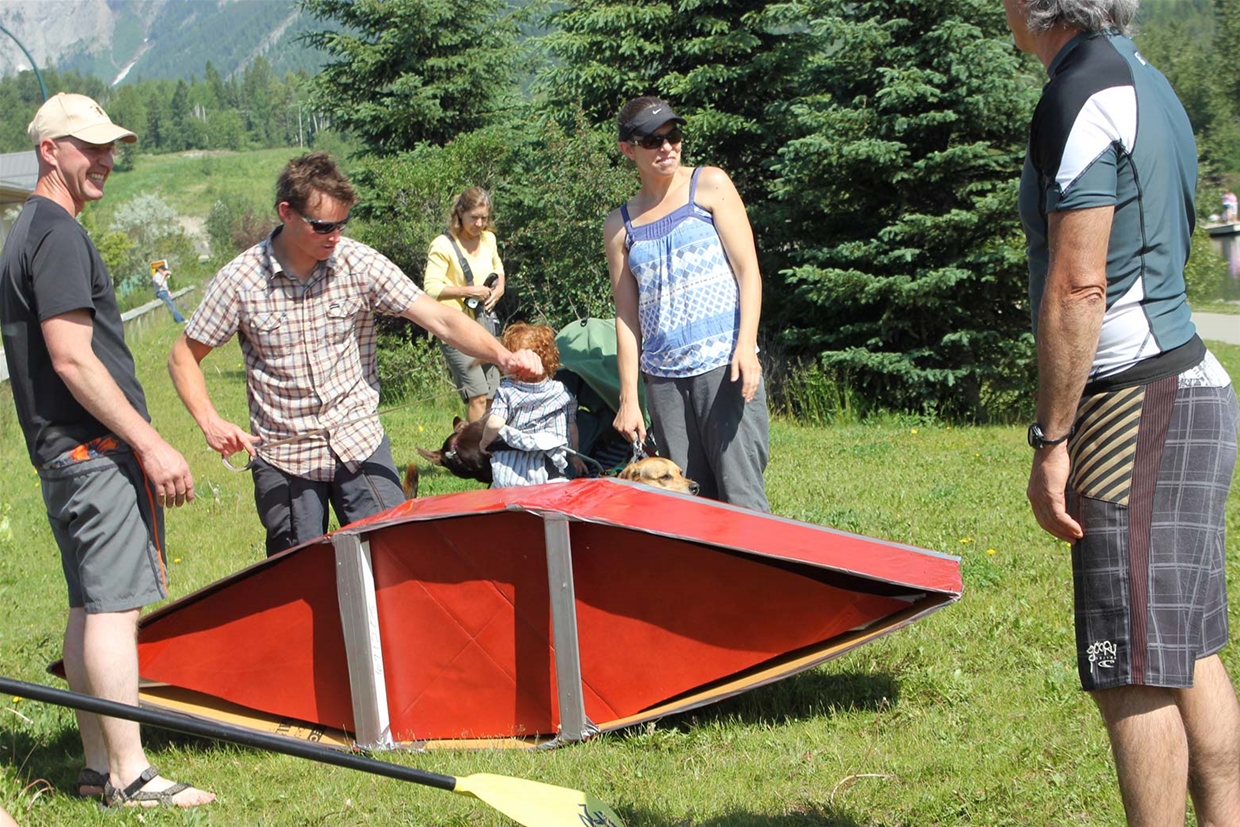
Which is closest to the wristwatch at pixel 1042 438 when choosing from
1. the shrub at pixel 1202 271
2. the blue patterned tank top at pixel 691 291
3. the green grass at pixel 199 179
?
the blue patterned tank top at pixel 691 291

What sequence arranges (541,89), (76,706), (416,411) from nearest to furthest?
1. (76,706)
2. (416,411)
3. (541,89)

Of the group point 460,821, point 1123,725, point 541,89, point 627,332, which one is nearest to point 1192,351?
point 1123,725

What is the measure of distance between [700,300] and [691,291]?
0.05 m

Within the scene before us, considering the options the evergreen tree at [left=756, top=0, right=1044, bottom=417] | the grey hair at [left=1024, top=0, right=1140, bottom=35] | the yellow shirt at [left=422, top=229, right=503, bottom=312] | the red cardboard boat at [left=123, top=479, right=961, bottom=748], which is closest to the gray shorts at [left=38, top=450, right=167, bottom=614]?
the red cardboard boat at [left=123, top=479, right=961, bottom=748]

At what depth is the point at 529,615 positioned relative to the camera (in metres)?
3.94

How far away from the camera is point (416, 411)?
12.3m

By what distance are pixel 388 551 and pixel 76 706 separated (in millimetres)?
1383

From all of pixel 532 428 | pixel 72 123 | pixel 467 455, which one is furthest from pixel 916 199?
pixel 72 123

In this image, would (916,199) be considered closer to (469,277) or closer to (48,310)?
(469,277)

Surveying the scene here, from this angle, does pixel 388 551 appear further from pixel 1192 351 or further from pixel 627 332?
pixel 1192 351

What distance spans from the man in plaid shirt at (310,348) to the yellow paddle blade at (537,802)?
1620 mm

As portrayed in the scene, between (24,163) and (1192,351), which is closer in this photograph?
(1192,351)

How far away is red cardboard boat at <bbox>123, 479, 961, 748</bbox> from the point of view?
152 inches

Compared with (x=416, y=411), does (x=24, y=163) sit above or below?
above
